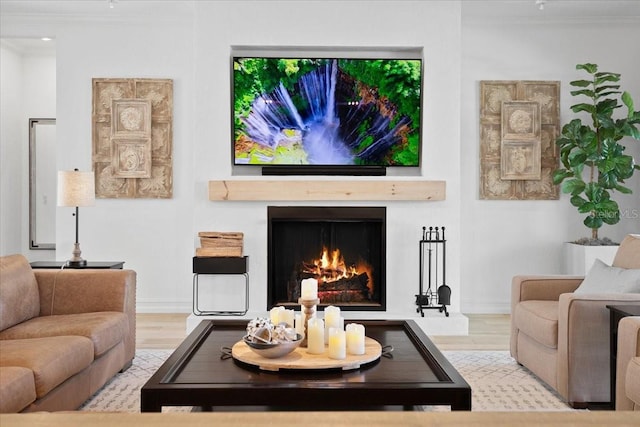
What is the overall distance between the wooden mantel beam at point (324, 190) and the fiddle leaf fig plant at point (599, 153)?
124 centimetres

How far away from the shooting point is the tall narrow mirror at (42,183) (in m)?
7.27

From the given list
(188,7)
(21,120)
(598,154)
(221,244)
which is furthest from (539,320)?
(21,120)

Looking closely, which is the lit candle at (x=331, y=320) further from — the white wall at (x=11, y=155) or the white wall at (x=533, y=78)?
the white wall at (x=11, y=155)

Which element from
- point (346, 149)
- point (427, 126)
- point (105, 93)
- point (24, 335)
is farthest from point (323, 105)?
point (24, 335)

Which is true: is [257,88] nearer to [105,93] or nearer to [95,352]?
[105,93]

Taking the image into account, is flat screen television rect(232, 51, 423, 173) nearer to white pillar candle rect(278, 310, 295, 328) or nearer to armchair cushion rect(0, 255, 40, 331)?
armchair cushion rect(0, 255, 40, 331)

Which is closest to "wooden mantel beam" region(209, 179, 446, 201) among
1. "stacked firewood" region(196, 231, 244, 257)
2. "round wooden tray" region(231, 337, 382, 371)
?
"stacked firewood" region(196, 231, 244, 257)

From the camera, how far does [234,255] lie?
17.8ft

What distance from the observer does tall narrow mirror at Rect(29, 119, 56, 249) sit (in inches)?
286

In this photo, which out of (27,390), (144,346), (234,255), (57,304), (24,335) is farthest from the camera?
(234,255)

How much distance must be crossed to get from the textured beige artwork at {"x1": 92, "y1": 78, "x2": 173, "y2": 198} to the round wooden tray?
11.7ft

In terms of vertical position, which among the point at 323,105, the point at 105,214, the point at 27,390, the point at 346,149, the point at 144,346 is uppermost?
the point at 323,105

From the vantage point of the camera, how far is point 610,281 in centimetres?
382

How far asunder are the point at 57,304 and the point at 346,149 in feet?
8.69
